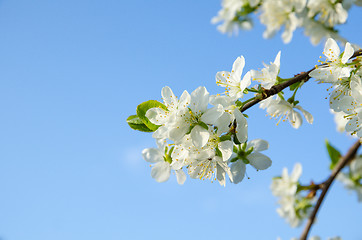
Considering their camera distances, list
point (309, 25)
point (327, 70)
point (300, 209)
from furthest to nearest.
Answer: point (309, 25)
point (300, 209)
point (327, 70)

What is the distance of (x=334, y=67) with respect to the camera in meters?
1.56

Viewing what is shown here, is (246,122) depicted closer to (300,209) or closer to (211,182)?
(211,182)

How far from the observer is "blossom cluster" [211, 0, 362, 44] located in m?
3.47

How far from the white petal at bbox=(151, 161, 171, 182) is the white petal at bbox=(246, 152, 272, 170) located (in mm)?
391

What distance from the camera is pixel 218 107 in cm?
137

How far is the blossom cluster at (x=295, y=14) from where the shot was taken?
11.4ft

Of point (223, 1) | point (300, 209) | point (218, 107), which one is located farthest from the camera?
point (223, 1)

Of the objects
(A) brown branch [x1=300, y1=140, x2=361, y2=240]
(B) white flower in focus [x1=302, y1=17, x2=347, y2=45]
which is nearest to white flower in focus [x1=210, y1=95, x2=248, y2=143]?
(A) brown branch [x1=300, y1=140, x2=361, y2=240]

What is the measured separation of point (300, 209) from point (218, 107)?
2.39 metres

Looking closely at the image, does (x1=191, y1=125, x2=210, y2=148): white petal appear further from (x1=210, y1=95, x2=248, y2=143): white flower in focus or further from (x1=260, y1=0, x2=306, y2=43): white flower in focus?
(x1=260, y1=0, x2=306, y2=43): white flower in focus

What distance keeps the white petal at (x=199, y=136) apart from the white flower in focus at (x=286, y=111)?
1.76 feet

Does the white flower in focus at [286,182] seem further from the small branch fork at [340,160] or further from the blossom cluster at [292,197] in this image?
the small branch fork at [340,160]

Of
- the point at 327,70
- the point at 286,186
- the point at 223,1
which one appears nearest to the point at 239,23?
the point at 223,1

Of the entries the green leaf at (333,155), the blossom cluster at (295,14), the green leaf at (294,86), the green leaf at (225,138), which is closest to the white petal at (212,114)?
the green leaf at (225,138)
